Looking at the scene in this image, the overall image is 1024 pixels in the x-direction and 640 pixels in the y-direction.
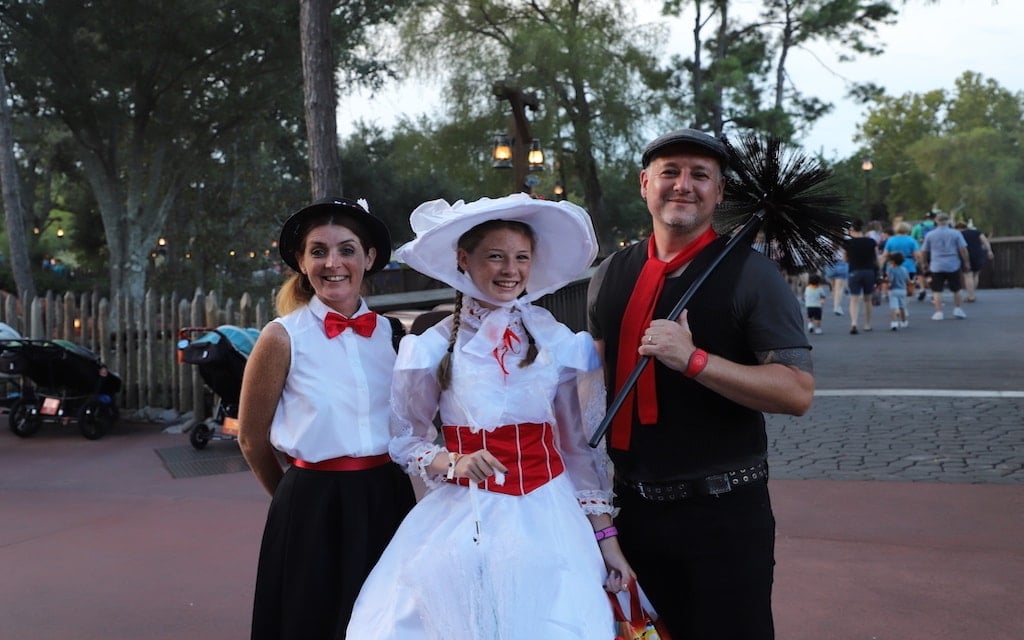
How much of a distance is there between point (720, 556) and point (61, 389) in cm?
881

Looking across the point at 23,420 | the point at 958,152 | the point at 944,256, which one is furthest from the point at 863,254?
the point at 958,152

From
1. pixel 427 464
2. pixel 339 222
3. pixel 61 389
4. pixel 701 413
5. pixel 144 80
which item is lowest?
pixel 61 389

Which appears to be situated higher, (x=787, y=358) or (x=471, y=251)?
(x=471, y=251)

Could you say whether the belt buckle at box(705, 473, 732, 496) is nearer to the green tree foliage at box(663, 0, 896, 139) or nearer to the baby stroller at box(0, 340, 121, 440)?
the baby stroller at box(0, 340, 121, 440)

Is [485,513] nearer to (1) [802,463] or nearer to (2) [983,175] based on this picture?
(1) [802,463]

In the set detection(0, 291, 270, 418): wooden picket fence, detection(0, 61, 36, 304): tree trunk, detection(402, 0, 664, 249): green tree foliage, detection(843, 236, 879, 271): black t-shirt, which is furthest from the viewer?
detection(402, 0, 664, 249): green tree foliage

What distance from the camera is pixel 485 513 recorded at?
8.10ft

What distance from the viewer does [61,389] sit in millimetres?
9719

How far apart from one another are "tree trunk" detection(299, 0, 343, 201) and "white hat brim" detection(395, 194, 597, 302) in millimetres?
6382

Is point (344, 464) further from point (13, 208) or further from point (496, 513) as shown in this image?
point (13, 208)

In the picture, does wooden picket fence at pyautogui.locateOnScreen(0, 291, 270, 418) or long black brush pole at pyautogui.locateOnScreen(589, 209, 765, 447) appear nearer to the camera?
long black brush pole at pyautogui.locateOnScreen(589, 209, 765, 447)

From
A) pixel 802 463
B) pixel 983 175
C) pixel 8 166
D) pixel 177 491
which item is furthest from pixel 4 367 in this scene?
pixel 983 175

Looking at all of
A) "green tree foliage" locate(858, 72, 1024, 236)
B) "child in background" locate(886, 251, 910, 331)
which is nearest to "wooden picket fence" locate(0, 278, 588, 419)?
"child in background" locate(886, 251, 910, 331)

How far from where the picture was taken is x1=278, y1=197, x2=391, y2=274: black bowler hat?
2975mm
